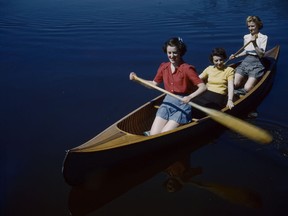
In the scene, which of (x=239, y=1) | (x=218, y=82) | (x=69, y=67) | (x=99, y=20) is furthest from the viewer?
(x=239, y=1)

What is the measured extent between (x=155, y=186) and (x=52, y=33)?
30.8ft

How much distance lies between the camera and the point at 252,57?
775 cm

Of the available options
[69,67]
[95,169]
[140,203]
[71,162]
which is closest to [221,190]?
[140,203]

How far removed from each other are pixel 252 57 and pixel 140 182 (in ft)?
13.3

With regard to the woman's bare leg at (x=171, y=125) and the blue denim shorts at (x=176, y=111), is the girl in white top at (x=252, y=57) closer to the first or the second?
the blue denim shorts at (x=176, y=111)

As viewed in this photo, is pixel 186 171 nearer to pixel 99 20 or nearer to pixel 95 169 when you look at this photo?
pixel 95 169

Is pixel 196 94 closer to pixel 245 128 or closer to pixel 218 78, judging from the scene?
pixel 245 128

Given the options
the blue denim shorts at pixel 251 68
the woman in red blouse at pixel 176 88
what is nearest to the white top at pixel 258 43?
the blue denim shorts at pixel 251 68

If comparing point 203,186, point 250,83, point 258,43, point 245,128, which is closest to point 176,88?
point 245,128

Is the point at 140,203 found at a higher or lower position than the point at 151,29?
lower

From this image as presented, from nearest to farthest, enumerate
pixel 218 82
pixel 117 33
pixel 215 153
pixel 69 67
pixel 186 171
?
pixel 186 171 < pixel 215 153 < pixel 218 82 < pixel 69 67 < pixel 117 33

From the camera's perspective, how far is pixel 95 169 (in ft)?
16.5

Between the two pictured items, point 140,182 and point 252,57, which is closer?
point 140,182

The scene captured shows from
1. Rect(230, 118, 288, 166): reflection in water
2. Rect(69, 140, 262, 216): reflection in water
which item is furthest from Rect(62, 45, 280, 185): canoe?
Rect(230, 118, 288, 166): reflection in water
